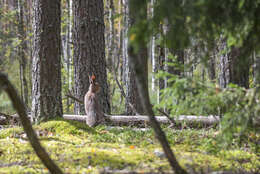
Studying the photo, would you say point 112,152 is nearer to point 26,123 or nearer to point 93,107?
point 26,123

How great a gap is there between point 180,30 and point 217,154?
2657mm

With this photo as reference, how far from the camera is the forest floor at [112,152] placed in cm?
402

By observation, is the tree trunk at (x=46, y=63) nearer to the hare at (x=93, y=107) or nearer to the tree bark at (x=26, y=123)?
the hare at (x=93, y=107)

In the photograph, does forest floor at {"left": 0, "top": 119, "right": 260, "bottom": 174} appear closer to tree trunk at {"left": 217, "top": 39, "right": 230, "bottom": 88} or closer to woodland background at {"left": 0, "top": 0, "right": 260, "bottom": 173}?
woodland background at {"left": 0, "top": 0, "right": 260, "bottom": 173}

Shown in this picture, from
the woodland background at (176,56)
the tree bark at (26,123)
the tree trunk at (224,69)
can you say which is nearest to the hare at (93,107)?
the woodland background at (176,56)

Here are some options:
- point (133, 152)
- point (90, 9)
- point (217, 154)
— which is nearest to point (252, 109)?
point (217, 154)

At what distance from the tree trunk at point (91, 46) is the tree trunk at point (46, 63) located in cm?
235

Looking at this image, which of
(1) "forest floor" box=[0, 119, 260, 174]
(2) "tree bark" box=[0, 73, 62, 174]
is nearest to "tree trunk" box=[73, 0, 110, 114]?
(1) "forest floor" box=[0, 119, 260, 174]

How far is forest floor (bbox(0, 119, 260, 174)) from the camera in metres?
4.02

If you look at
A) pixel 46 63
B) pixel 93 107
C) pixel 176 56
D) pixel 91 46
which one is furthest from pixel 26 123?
pixel 91 46

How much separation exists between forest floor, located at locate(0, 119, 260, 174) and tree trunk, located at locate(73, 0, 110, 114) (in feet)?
9.36

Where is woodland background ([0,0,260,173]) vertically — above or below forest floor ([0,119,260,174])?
above

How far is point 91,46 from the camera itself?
852 cm

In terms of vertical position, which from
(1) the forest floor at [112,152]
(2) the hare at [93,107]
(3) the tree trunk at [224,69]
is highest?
(3) the tree trunk at [224,69]
